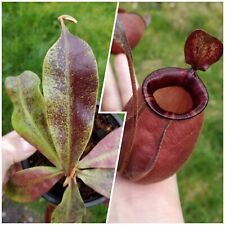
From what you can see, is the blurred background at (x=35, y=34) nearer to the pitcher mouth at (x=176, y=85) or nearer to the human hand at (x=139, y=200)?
the human hand at (x=139, y=200)

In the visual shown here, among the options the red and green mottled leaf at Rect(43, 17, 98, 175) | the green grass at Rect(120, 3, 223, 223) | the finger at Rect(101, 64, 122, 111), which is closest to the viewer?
the red and green mottled leaf at Rect(43, 17, 98, 175)

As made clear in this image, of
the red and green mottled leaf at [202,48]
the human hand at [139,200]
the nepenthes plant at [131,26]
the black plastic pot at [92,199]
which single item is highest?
the nepenthes plant at [131,26]

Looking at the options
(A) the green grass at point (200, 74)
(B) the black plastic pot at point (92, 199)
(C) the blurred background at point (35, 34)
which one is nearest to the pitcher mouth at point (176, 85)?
(B) the black plastic pot at point (92, 199)

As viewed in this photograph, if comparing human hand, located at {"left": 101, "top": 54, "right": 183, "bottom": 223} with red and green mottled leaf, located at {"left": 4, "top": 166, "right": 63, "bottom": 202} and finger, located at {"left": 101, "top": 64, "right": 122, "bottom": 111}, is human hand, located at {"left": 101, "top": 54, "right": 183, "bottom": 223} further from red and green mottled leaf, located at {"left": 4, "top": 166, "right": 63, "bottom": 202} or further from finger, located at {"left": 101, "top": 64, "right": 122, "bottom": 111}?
red and green mottled leaf, located at {"left": 4, "top": 166, "right": 63, "bottom": 202}

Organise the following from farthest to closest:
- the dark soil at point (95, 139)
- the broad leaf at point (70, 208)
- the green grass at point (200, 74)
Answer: the green grass at point (200, 74) < the dark soil at point (95, 139) < the broad leaf at point (70, 208)

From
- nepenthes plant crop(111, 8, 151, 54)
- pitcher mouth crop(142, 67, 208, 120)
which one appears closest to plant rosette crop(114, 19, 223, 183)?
pitcher mouth crop(142, 67, 208, 120)

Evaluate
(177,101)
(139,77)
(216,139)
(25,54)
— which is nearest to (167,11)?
(139,77)
